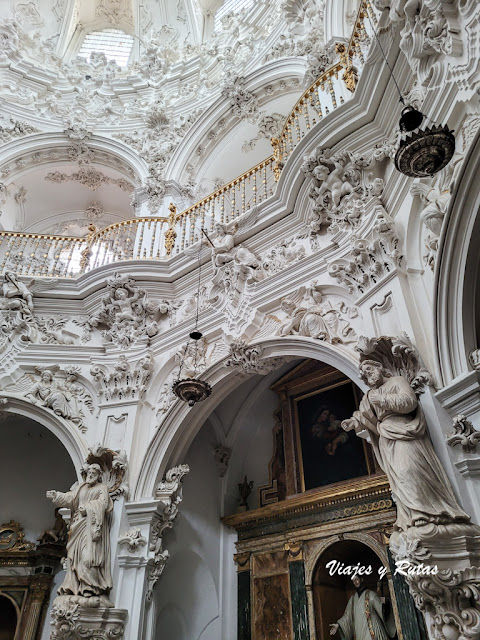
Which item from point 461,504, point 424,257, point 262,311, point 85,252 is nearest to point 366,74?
point 424,257

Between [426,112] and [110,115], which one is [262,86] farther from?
[426,112]

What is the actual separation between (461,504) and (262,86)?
10.1 meters

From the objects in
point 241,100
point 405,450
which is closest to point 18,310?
point 241,100

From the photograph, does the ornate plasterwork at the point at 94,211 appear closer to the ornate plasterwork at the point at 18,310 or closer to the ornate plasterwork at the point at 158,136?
the ornate plasterwork at the point at 158,136

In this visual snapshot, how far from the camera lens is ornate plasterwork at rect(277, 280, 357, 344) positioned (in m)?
5.58

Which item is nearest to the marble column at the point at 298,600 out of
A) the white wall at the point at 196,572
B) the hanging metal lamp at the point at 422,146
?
the white wall at the point at 196,572

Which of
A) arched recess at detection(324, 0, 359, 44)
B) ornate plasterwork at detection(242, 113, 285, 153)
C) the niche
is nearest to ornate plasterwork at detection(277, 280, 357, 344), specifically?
arched recess at detection(324, 0, 359, 44)

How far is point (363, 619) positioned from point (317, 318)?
379 centimetres

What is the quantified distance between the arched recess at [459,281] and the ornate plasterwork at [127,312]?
489 centimetres

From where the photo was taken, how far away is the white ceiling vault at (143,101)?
11.1 metres

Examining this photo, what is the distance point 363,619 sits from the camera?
6000 millimetres

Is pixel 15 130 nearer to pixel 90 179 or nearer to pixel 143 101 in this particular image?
pixel 90 179

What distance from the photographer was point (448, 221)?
402 centimetres

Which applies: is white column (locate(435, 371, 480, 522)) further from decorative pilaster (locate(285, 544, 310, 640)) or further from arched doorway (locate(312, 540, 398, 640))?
decorative pilaster (locate(285, 544, 310, 640))
